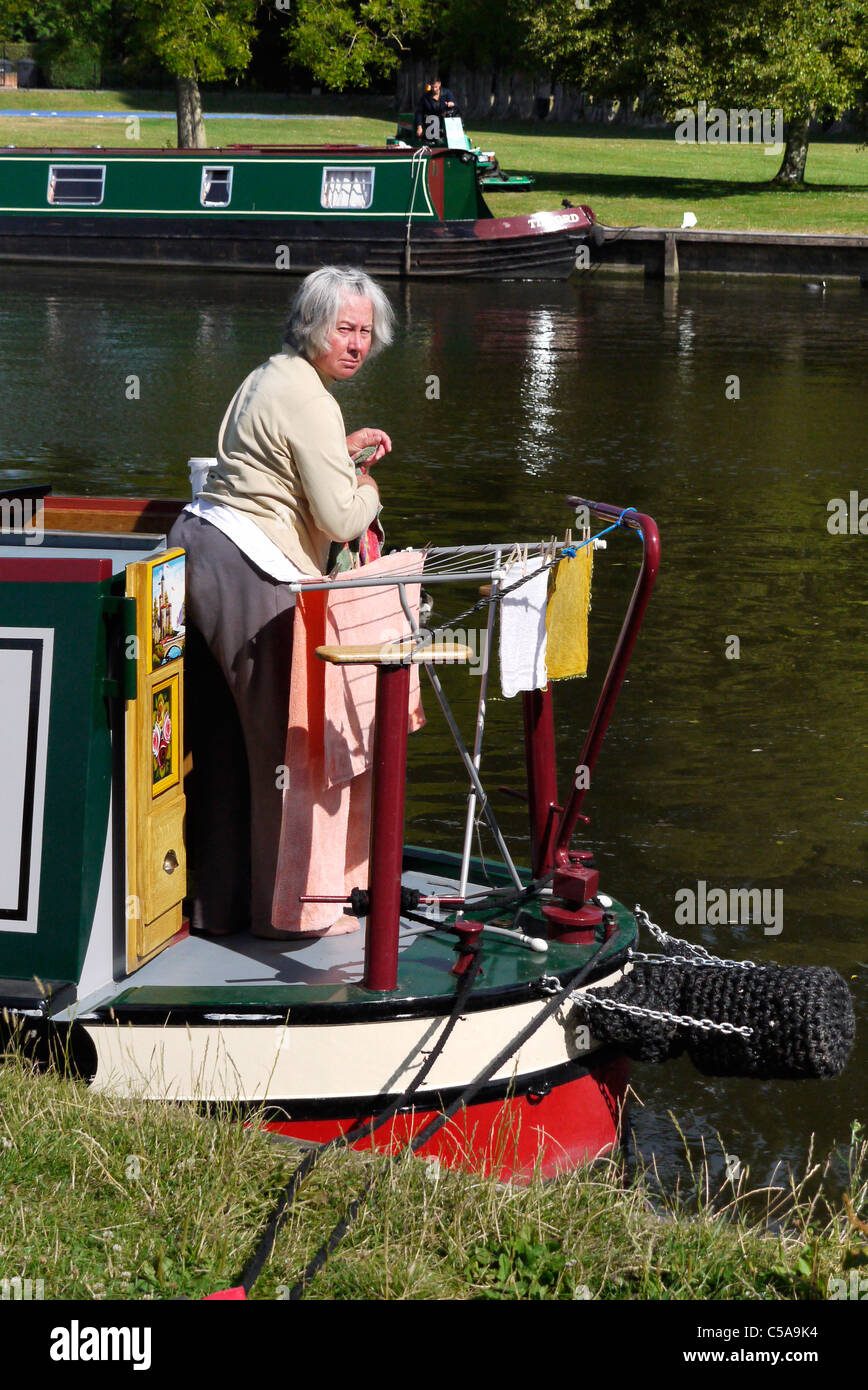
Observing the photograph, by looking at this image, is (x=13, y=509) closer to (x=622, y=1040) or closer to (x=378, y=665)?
(x=378, y=665)

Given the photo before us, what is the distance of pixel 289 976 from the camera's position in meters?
4.76

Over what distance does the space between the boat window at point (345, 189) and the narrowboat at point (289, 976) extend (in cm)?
2413

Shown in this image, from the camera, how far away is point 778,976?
4707 millimetres

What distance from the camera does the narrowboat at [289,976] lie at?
14.6 feet

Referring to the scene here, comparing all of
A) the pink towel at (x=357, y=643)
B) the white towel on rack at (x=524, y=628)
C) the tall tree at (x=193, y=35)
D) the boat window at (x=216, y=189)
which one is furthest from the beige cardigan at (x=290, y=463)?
the tall tree at (x=193, y=35)

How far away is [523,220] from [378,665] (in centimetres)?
2503

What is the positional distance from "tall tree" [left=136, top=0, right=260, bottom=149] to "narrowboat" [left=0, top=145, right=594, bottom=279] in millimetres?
8497

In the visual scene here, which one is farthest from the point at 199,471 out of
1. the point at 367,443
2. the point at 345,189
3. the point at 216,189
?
the point at 216,189

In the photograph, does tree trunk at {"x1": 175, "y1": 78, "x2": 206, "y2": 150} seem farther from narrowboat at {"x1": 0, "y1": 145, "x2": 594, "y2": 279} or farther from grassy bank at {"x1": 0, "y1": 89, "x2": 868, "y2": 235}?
narrowboat at {"x1": 0, "y1": 145, "x2": 594, "y2": 279}

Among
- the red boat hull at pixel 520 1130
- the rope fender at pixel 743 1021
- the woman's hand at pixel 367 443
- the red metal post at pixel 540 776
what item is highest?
→ the woman's hand at pixel 367 443

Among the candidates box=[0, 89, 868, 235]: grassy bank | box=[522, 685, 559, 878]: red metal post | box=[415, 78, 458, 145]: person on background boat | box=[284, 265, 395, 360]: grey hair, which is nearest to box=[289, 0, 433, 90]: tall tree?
box=[415, 78, 458, 145]: person on background boat

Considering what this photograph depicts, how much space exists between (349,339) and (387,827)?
1259 millimetres

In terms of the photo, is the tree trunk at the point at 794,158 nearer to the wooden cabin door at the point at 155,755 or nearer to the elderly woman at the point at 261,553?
the elderly woman at the point at 261,553

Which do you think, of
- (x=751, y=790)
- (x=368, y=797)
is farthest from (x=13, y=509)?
(x=751, y=790)
